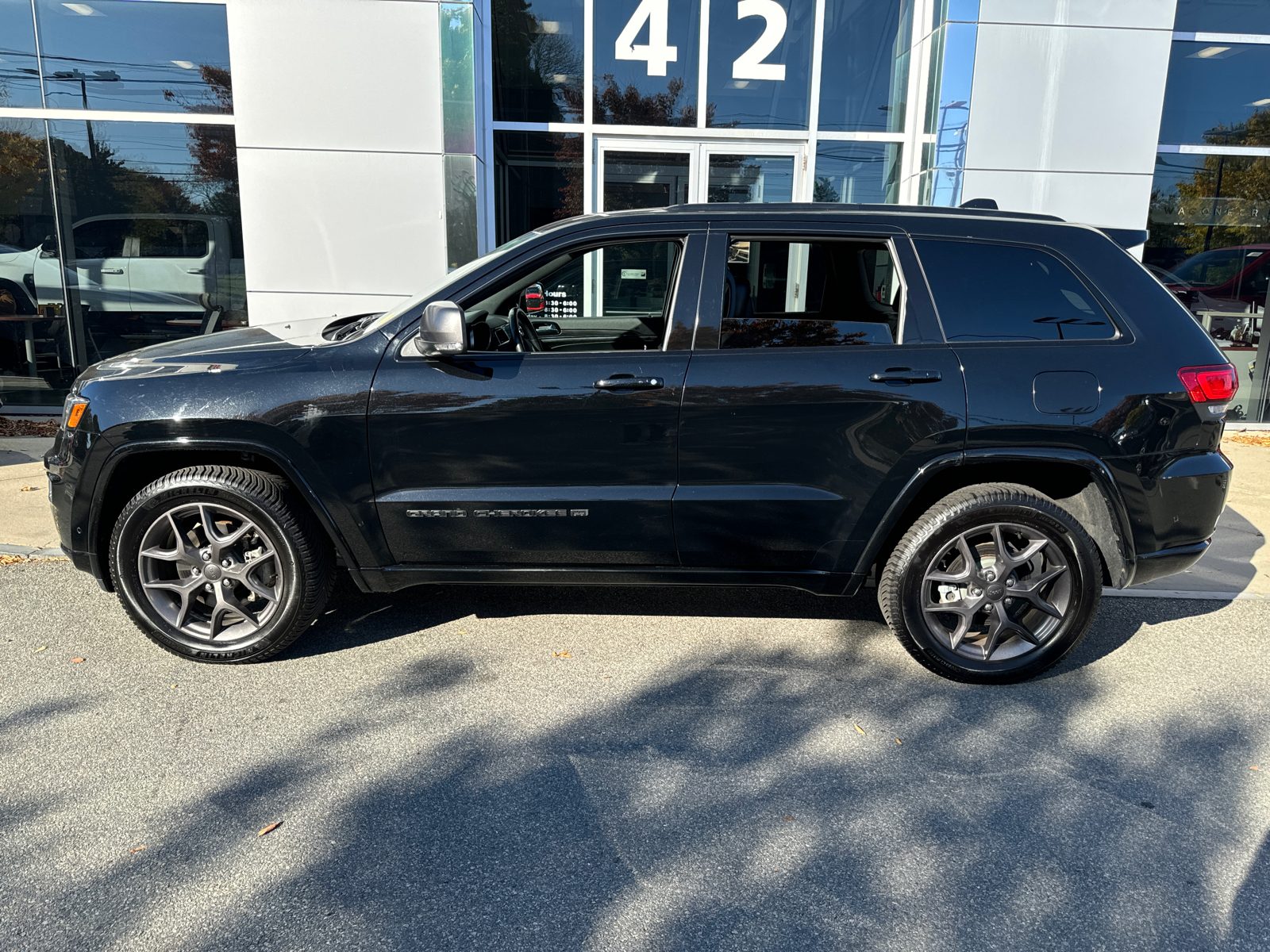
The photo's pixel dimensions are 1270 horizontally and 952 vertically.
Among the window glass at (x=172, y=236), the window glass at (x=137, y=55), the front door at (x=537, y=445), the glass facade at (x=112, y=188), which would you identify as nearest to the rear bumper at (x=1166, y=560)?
the front door at (x=537, y=445)

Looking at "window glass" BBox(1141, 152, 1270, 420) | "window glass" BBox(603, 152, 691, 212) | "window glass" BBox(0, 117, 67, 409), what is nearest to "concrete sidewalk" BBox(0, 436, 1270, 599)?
"window glass" BBox(0, 117, 67, 409)

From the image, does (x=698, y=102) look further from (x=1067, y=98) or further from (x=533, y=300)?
(x=533, y=300)

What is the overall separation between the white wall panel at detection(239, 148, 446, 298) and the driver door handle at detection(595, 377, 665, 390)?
531 centimetres

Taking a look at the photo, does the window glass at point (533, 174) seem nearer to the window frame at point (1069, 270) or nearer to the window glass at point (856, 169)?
the window glass at point (856, 169)

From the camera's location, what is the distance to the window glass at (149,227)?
9109 mm

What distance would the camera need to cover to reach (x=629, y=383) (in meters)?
3.52

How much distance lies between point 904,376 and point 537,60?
7.30 meters

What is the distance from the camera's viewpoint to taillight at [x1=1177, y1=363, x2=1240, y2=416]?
354 cm

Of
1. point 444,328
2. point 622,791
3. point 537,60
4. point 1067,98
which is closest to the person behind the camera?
point 622,791

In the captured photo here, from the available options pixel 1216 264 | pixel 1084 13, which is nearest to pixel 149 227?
pixel 1084 13

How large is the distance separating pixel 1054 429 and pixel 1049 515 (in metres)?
0.34

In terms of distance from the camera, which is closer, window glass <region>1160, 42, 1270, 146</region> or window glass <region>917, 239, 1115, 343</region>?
window glass <region>917, 239, 1115, 343</region>

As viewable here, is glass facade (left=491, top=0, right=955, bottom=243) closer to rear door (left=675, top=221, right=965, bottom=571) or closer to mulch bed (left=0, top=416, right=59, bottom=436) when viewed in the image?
mulch bed (left=0, top=416, right=59, bottom=436)

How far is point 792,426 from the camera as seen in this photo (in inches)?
139
